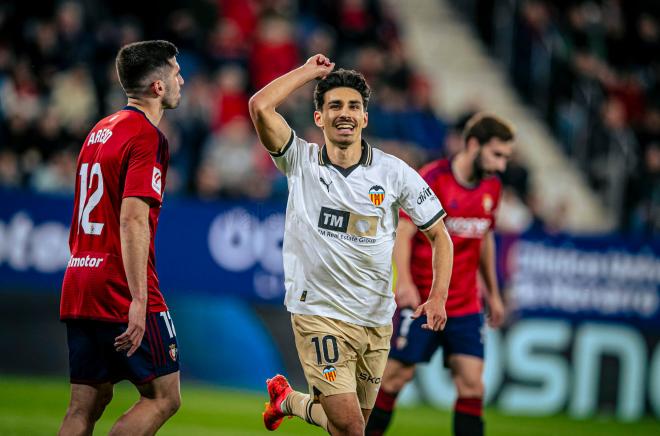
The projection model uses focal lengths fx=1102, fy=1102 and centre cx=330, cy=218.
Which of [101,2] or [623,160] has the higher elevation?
[101,2]

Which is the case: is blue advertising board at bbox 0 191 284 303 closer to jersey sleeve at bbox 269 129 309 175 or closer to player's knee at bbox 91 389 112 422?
jersey sleeve at bbox 269 129 309 175

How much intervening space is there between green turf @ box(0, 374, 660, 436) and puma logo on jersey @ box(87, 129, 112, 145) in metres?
3.71

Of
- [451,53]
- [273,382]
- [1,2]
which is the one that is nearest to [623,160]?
[451,53]

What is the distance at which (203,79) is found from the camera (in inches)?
606

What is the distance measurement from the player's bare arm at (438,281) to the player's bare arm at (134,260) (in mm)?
1620

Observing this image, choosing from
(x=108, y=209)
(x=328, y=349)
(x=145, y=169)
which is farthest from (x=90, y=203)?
(x=328, y=349)

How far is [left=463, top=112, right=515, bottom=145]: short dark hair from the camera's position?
827 cm

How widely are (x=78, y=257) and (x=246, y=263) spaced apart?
658 centimetres

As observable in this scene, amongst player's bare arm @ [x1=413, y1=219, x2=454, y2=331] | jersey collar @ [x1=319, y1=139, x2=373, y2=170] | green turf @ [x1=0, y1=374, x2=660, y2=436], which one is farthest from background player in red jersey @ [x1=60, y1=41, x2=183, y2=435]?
green turf @ [x1=0, y1=374, x2=660, y2=436]

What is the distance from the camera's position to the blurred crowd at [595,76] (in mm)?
16844

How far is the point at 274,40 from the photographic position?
16.4m

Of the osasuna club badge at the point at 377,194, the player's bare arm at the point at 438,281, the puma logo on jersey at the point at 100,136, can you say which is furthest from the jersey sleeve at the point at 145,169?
the player's bare arm at the point at 438,281

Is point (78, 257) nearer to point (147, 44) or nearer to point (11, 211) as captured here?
point (147, 44)

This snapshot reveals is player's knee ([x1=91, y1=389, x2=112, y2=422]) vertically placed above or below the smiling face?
below
